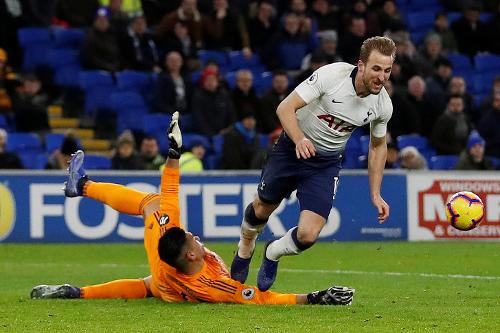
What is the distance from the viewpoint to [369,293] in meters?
11.5

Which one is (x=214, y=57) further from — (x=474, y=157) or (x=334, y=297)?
(x=334, y=297)

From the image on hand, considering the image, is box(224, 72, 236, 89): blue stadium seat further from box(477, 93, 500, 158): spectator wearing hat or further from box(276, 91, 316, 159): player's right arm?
box(276, 91, 316, 159): player's right arm

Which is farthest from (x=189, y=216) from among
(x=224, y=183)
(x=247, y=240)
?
(x=247, y=240)

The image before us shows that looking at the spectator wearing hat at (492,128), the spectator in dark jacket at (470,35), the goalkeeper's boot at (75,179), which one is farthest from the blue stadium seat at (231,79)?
the goalkeeper's boot at (75,179)

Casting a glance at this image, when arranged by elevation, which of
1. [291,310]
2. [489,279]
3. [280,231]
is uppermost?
[291,310]

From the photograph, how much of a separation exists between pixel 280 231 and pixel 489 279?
518cm

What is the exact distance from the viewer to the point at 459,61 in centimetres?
2356

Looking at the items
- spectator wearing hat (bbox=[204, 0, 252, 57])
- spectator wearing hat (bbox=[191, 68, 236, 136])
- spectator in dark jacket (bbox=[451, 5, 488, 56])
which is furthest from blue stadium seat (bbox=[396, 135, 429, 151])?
spectator in dark jacket (bbox=[451, 5, 488, 56])

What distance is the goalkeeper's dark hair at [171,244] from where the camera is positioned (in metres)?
9.94

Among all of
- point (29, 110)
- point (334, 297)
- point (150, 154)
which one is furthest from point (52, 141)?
point (334, 297)

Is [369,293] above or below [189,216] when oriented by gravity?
above

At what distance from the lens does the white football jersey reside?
33.6 feet

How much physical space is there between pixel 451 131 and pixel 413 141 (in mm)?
645

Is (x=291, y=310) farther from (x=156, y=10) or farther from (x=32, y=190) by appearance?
(x=156, y=10)
